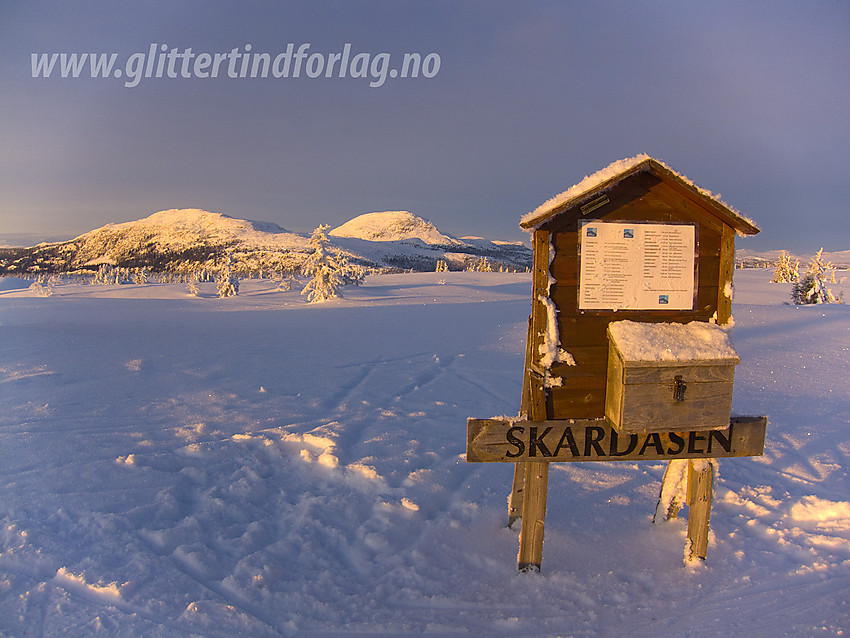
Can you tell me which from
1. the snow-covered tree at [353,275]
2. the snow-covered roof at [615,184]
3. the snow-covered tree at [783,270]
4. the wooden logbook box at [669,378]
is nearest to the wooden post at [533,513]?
the wooden logbook box at [669,378]

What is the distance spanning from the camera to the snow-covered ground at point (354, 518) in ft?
12.3

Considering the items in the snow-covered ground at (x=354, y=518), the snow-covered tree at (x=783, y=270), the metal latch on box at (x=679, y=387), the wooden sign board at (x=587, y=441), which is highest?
the snow-covered tree at (x=783, y=270)

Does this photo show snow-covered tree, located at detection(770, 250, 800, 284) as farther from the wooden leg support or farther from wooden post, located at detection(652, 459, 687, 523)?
the wooden leg support

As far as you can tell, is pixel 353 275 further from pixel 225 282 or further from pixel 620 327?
pixel 620 327

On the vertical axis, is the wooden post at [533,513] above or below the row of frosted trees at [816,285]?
below

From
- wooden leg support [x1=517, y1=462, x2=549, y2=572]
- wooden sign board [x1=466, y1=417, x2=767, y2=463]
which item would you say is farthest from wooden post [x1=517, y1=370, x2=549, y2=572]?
wooden sign board [x1=466, y1=417, x2=767, y2=463]

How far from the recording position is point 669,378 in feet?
11.9

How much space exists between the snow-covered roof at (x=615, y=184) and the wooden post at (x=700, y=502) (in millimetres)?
2013

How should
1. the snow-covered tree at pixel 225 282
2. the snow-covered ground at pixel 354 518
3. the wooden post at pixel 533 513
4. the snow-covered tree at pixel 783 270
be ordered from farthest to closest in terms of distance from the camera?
1. the snow-covered tree at pixel 783 270
2. the snow-covered tree at pixel 225 282
3. the wooden post at pixel 533 513
4. the snow-covered ground at pixel 354 518

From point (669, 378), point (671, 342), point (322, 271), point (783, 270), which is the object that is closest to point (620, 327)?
point (671, 342)

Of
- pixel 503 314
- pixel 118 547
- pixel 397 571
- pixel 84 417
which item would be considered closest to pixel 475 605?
pixel 397 571

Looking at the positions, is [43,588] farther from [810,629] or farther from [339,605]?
[810,629]

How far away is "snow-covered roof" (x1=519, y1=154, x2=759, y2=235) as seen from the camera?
3639 millimetres

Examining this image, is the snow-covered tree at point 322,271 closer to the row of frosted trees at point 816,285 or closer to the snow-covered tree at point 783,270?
the row of frosted trees at point 816,285
